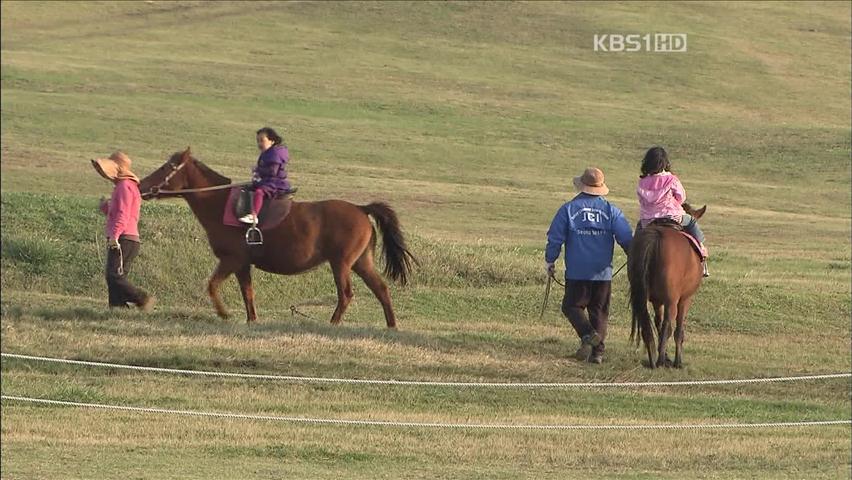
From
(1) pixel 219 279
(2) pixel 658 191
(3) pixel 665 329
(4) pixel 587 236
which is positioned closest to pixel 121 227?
(1) pixel 219 279

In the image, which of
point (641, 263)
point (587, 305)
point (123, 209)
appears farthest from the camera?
point (123, 209)

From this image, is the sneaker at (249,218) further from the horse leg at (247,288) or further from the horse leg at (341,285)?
the horse leg at (341,285)

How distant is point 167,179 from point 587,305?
4.75m

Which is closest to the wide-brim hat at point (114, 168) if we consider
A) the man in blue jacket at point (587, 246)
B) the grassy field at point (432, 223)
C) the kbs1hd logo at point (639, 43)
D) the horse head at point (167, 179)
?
the horse head at point (167, 179)

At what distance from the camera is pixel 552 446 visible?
13141 millimetres

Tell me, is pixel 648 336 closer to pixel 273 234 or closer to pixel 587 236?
pixel 587 236

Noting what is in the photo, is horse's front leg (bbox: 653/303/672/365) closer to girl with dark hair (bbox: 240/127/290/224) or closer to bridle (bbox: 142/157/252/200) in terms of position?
girl with dark hair (bbox: 240/127/290/224)

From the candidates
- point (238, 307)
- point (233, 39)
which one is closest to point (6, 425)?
point (238, 307)

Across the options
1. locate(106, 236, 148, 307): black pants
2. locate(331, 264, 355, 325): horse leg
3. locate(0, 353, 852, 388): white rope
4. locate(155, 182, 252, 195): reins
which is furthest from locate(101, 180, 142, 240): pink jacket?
locate(0, 353, 852, 388): white rope

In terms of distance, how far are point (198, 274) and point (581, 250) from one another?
768 centimetres

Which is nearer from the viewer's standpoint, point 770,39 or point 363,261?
point 363,261

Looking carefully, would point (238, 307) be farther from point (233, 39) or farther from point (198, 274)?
point (233, 39)

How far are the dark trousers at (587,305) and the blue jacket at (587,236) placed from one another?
10cm

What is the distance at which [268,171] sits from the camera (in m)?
17.6
